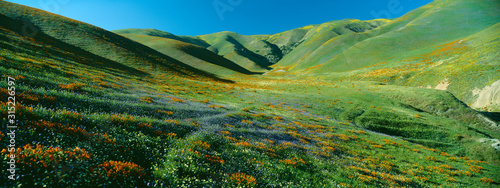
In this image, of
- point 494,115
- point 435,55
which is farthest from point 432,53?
point 494,115

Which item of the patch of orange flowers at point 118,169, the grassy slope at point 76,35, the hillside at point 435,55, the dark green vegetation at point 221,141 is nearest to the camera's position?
the patch of orange flowers at point 118,169

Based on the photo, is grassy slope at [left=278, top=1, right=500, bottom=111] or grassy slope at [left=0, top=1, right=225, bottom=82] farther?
grassy slope at [left=0, top=1, right=225, bottom=82]

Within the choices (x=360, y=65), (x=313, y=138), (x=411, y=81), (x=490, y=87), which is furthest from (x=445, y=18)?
(x=313, y=138)

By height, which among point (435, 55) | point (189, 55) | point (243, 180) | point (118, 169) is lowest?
point (243, 180)

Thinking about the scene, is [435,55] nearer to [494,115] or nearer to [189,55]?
[494,115]

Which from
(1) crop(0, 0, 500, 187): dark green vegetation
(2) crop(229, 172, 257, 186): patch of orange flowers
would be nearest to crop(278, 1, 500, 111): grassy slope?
(1) crop(0, 0, 500, 187): dark green vegetation

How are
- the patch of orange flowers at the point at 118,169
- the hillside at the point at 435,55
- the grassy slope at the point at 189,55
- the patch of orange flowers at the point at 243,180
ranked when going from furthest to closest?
the grassy slope at the point at 189,55
the hillside at the point at 435,55
the patch of orange flowers at the point at 243,180
the patch of orange flowers at the point at 118,169

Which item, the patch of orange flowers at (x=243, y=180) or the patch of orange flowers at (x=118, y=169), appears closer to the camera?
the patch of orange flowers at (x=118, y=169)

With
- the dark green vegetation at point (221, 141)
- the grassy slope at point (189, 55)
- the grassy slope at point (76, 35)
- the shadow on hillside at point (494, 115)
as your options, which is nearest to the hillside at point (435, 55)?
the dark green vegetation at point (221, 141)

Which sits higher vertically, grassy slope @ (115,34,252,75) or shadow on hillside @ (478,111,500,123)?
grassy slope @ (115,34,252,75)

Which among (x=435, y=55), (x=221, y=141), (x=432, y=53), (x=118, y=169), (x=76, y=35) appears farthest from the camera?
(x=432, y=53)

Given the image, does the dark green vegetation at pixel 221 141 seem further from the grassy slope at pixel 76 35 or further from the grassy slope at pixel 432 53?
the grassy slope at pixel 76 35

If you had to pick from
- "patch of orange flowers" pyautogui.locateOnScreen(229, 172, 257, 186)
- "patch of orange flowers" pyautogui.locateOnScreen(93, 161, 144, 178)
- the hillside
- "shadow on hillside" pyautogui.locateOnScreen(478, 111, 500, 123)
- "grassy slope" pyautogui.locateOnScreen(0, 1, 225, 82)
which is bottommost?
"patch of orange flowers" pyautogui.locateOnScreen(229, 172, 257, 186)

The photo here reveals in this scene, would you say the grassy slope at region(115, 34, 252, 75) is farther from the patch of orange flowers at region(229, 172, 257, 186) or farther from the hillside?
the patch of orange flowers at region(229, 172, 257, 186)
